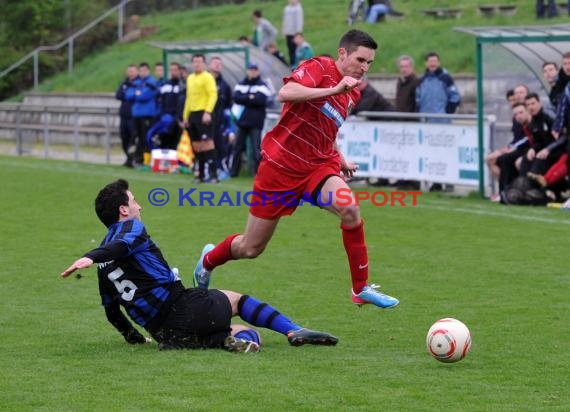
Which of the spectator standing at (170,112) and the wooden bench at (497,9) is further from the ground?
the wooden bench at (497,9)

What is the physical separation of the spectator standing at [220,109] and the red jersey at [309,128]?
12.7 m

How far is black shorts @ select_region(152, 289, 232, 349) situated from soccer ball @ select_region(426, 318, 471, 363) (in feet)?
4.09

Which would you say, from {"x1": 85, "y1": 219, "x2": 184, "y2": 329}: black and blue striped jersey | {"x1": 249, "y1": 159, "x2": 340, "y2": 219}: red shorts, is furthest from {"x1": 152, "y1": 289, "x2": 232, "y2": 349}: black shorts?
{"x1": 249, "y1": 159, "x2": 340, "y2": 219}: red shorts

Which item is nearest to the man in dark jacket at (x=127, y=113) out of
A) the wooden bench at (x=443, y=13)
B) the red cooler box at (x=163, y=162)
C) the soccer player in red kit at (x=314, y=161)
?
the red cooler box at (x=163, y=162)

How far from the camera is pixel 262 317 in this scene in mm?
7227

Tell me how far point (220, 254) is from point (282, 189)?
0.70m

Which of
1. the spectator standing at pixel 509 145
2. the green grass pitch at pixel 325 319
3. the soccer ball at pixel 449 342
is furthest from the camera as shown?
the spectator standing at pixel 509 145

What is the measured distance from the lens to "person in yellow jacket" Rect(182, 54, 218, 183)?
64.5 ft

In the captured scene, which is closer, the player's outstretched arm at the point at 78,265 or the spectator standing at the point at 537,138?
the player's outstretched arm at the point at 78,265

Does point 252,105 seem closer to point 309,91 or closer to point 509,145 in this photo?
point 509,145

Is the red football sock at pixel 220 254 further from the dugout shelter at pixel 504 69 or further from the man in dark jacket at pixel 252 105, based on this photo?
the man in dark jacket at pixel 252 105

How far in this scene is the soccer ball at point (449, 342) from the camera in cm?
648

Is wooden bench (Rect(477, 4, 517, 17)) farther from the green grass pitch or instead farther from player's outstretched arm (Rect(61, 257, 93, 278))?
player's outstretched arm (Rect(61, 257, 93, 278))

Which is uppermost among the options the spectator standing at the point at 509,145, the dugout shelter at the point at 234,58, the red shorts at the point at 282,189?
the dugout shelter at the point at 234,58
